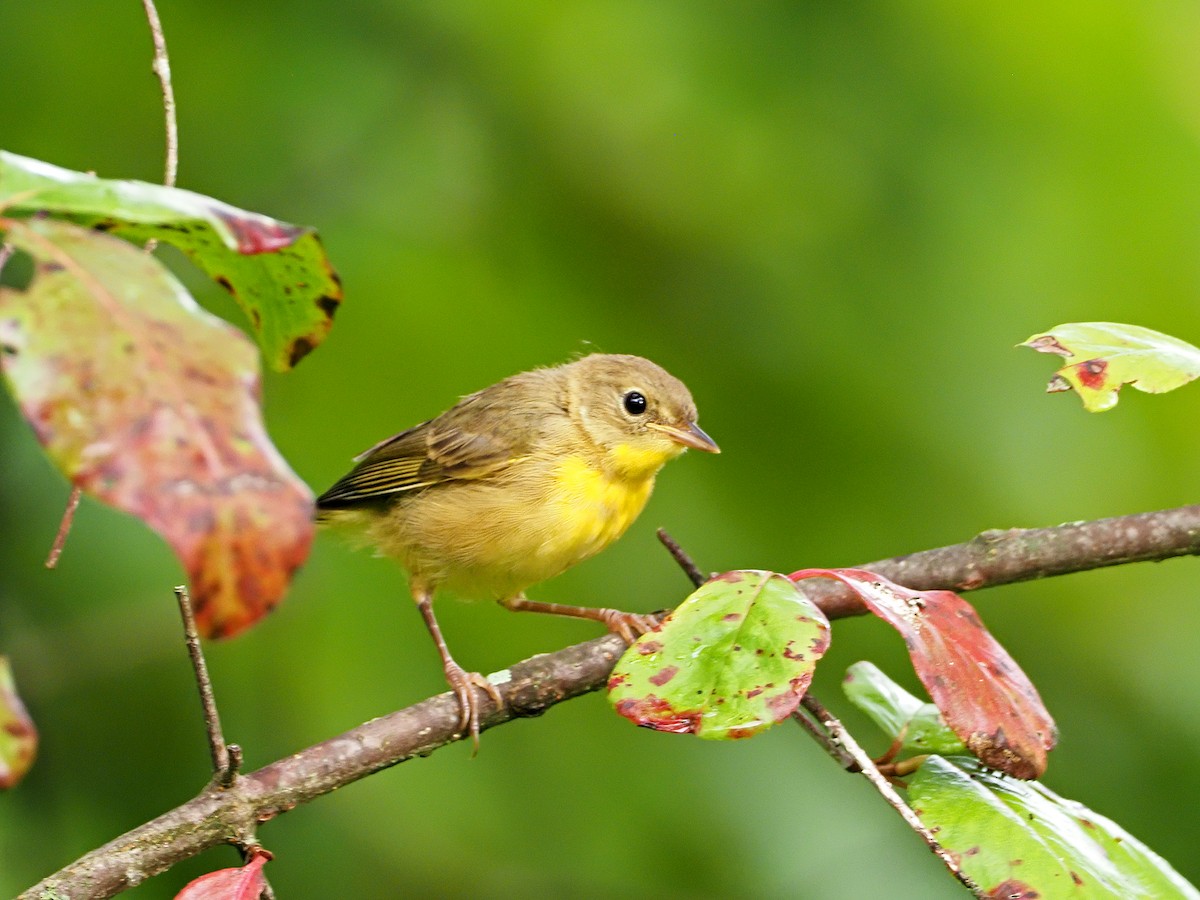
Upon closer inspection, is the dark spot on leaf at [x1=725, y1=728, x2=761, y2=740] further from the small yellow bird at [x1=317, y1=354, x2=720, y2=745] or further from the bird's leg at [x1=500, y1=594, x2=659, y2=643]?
the small yellow bird at [x1=317, y1=354, x2=720, y2=745]

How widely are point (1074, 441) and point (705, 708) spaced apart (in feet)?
8.66

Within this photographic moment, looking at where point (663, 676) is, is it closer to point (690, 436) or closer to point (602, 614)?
point (602, 614)

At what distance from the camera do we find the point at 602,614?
11.7ft

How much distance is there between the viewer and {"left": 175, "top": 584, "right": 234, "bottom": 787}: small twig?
184cm

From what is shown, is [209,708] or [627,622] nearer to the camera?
[209,708]

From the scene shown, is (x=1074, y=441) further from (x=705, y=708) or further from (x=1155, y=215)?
(x=705, y=708)

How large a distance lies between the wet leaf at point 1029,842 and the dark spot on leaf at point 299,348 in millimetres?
1134

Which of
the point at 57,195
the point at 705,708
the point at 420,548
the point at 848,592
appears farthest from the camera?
the point at 420,548

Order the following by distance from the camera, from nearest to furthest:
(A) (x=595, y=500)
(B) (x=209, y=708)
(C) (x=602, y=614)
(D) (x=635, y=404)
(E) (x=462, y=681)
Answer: (B) (x=209, y=708)
(E) (x=462, y=681)
(C) (x=602, y=614)
(A) (x=595, y=500)
(D) (x=635, y=404)

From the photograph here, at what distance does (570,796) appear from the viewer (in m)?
3.91

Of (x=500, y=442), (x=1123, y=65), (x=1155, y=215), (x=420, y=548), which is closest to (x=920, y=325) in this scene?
(x=1155, y=215)

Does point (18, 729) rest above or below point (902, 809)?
above

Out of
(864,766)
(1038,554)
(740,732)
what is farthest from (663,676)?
(1038,554)

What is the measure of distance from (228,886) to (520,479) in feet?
6.78
